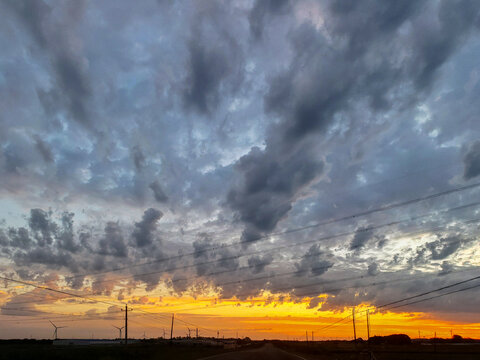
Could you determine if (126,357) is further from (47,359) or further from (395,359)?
(395,359)

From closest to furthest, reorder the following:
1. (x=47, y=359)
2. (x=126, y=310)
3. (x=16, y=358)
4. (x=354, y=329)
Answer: (x=16, y=358)
(x=47, y=359)
(x=126, y=310)
(x=354, y=329)

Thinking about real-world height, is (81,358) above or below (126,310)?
below

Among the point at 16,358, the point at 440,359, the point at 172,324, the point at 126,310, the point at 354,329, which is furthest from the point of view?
the point at 172,324

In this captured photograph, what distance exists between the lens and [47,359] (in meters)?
80.1

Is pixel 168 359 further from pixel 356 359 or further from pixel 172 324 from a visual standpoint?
pixel 172 324

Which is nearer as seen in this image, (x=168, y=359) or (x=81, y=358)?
(x=81, y=358)

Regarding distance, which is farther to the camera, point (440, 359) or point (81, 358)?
point (440, 359)

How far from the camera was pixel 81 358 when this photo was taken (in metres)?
82.2

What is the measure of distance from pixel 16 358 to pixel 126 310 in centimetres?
5238

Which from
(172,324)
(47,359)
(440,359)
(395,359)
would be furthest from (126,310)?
(440,359)

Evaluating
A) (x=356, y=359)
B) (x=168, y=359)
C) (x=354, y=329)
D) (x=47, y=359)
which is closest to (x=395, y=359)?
(x=356, y=359)

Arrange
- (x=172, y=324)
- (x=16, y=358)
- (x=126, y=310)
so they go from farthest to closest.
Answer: (x=172, y=324), (x=126, y=310), (x=16, y=358)

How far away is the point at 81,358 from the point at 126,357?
39.3 ft

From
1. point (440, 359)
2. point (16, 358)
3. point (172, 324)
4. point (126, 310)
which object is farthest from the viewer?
point (172, 324)
